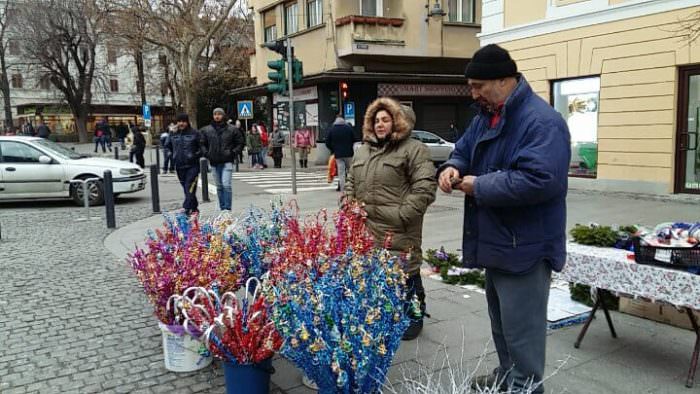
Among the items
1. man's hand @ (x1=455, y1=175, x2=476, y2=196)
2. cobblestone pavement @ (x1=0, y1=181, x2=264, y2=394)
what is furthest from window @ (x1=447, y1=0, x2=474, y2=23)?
man's hand @ (x1=455, y1=175, x2=476, y2=196)

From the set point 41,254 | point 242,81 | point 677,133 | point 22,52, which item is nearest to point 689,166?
point 677,133

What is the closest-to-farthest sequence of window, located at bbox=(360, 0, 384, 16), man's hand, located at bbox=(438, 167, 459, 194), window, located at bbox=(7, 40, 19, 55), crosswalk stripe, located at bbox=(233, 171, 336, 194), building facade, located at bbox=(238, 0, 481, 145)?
1. man's hand, located at bbox=(438, 167, 459, 194)
2. crosswalk stripe, located at bbox=(233, 171, 336, 194)
3. building facade, located at bbox=(238, 0, 481, 145)
4. window, located at bbox=(360, 0, 384, 16)
5. window, located at bbox=(7, 40, 19, 55)

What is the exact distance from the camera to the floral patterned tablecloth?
10.8 feet

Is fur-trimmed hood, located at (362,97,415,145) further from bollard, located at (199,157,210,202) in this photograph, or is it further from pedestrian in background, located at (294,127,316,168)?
pedestrian in background, located at (294,127,316,168)

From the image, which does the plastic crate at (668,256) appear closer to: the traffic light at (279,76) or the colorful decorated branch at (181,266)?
the colorful decorated branch at (181,266)

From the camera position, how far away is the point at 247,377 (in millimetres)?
3186

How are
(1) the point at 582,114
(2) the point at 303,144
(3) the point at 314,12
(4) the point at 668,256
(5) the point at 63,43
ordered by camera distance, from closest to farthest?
(4) the point at 668,256, (1) the point at 582,114, (2) the point at 303,144, (3) the point at 314,12, (5) the point at 63,43

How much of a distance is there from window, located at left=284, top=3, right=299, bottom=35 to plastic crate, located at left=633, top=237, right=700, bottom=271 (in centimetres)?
2427

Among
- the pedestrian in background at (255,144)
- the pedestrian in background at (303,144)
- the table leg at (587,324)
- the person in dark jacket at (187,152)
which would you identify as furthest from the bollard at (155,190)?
the pedestrian in background at (303,144)

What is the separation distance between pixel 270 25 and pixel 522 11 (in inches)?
661

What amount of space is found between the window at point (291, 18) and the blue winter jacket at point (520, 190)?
24616 mm

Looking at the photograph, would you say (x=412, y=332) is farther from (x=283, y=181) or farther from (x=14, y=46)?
(x=14, y=46)

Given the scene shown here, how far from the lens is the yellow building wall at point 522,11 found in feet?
45.4

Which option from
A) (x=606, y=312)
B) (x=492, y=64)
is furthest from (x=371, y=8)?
(x=492, y=64)
